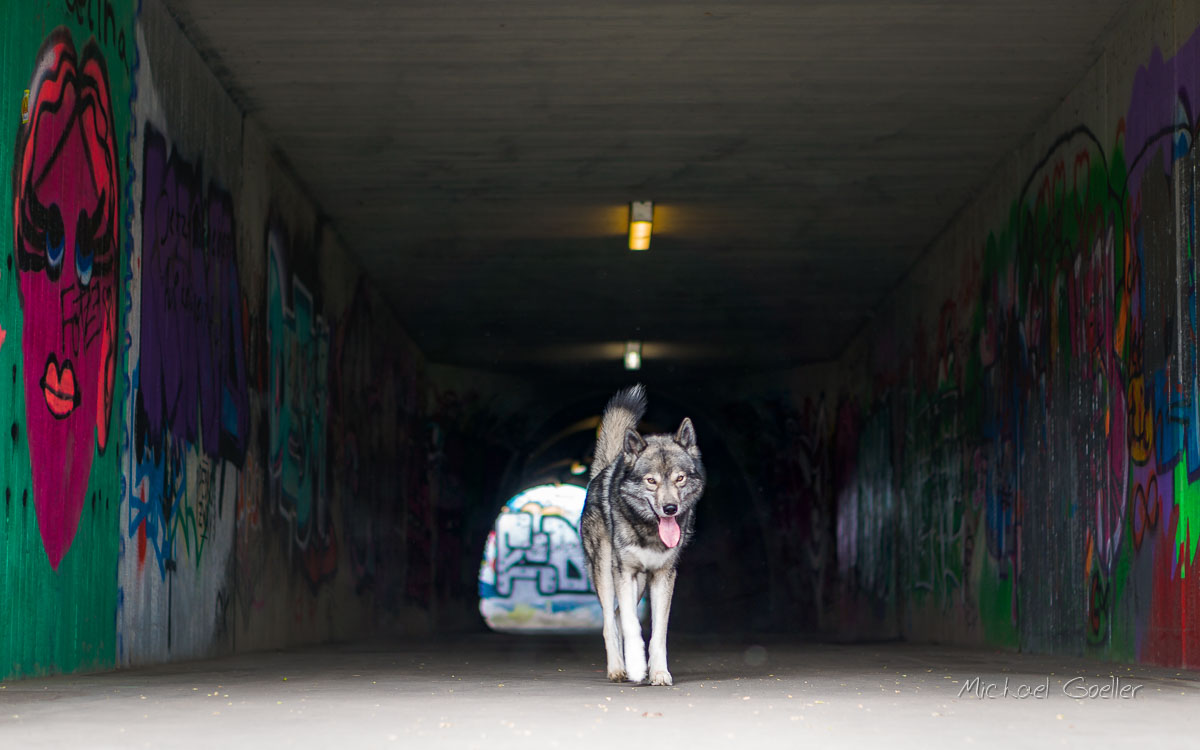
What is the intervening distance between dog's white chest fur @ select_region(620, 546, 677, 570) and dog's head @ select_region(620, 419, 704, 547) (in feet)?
0.41

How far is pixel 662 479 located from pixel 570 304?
14.5 meters

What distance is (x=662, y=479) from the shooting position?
26.4ft

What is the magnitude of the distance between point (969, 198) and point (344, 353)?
8538 mm

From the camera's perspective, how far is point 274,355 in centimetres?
1535

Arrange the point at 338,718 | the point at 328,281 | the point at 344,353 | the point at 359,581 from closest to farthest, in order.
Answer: the point at 338,718 → the point at 328,281 → the point at 344,353 → the point at 359,581

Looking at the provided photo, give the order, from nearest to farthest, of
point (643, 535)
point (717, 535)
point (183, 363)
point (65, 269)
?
point (643, 535), point (65, 269), point (183, 363), point (717, 535)

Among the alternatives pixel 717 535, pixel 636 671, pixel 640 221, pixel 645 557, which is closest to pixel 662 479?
pixel 645 557

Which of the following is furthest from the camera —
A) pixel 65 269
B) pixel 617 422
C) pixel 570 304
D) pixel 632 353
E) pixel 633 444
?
pixel 632 353

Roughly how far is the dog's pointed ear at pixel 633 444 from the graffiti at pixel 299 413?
759cm

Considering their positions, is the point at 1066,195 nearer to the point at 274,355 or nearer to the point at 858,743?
the point at 274,355

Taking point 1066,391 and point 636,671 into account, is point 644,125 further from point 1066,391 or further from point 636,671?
point 636,671

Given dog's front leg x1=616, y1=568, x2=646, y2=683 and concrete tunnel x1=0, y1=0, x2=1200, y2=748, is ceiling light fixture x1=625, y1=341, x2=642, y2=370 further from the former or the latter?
dog's front leg x1=616, y1=568, x2=646, y2=683

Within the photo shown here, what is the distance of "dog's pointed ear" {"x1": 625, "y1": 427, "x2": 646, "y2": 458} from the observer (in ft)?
26.9

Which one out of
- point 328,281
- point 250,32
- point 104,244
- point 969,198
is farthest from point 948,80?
point 328,281
